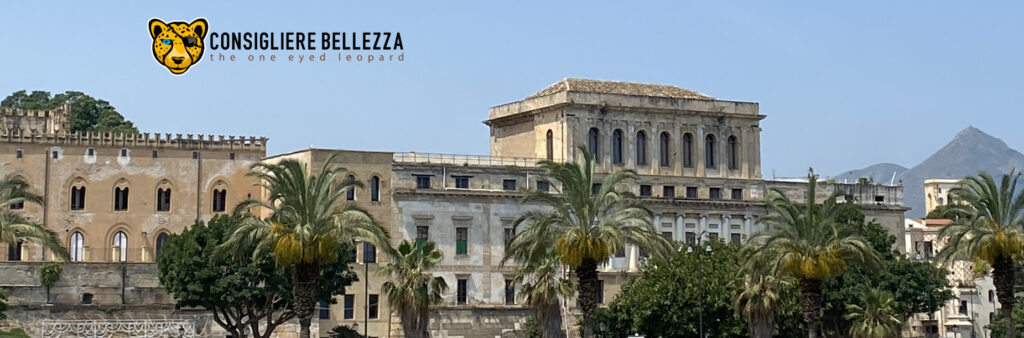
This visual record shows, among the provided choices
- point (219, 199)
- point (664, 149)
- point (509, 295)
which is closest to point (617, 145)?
point (664, 149)

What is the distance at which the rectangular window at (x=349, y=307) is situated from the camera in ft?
269

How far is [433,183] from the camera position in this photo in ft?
276

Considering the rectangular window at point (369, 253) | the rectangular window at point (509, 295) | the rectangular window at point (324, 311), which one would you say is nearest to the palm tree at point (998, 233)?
the rectangular window at point (509, 295)

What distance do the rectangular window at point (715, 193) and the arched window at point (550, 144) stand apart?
973 centimetres

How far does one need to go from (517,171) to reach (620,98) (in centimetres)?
750

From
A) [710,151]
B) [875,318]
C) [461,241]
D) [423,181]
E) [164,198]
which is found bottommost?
[875,318]

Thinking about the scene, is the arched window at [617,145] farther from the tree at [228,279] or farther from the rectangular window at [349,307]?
the tree at [228,279]

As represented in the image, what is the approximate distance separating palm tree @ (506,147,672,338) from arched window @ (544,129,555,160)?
2768cm

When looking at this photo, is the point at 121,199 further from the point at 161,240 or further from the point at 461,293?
the point at 461,293

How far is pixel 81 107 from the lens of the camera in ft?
373

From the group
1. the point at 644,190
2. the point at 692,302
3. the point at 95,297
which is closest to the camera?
the point at 692,302

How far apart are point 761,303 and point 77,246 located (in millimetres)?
35645

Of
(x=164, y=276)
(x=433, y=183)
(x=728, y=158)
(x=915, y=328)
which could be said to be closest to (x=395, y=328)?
(x=433, y=183)

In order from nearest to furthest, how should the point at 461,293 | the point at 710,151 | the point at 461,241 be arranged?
the point at 461,293 < the point at 461,241 < the point at 710,151
